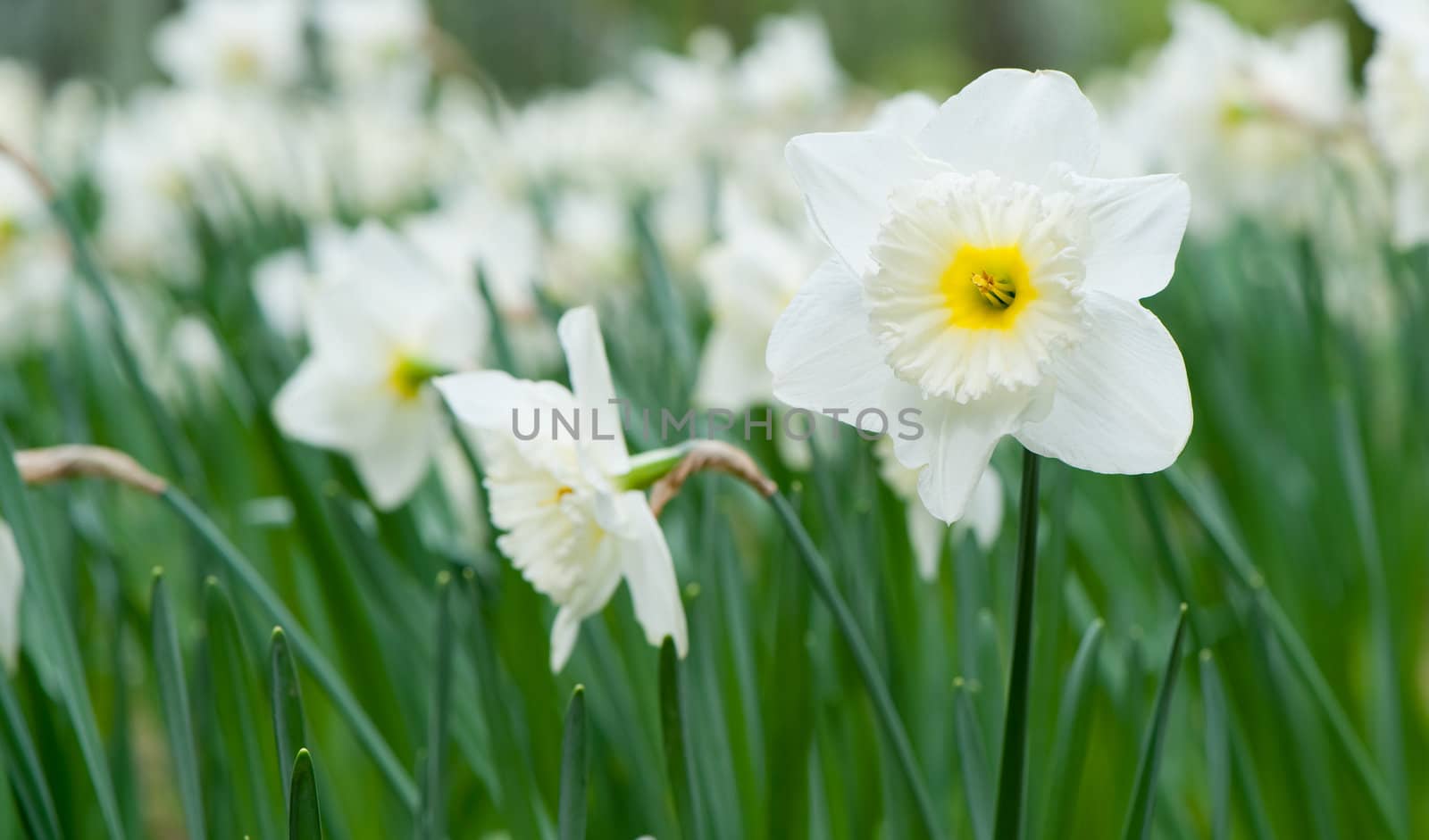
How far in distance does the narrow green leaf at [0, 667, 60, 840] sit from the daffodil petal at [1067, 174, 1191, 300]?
0.79 metres

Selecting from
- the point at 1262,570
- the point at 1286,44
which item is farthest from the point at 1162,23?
the point at 1262,570

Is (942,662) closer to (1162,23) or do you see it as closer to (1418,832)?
(1418,832)

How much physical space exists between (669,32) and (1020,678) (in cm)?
1314

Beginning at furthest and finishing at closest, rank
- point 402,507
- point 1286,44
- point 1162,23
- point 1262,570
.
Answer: point 1162,23
point 1286,44
point 1262,570
point 402,507

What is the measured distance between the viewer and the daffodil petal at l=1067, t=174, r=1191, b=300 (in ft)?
2.23

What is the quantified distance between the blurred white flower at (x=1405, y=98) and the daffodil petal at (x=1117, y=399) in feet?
2.64

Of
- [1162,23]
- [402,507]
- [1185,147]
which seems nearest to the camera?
[402,507]

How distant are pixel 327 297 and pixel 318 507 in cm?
24

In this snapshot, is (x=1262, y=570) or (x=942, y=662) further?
(x=1262, y=570)

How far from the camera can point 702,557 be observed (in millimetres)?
1119

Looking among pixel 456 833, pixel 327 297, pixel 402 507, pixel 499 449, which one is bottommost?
pixel 456 833

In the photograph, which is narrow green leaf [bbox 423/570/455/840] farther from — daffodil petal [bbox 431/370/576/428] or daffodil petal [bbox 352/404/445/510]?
daffodil petal [bbox 352/404/445/510]

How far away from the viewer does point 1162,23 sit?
762 inches

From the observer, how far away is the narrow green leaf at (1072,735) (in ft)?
2.93
